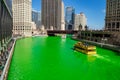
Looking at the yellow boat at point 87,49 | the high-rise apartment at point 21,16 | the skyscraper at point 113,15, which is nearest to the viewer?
the yellow boat at point 87,49

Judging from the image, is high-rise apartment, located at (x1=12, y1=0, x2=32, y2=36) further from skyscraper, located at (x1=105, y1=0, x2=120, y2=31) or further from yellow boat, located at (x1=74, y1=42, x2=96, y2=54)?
yellow boat, located at (x1=74, y1=42, x2=96, y2=54)

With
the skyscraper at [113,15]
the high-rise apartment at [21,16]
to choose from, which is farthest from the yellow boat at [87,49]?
the high-rise apartment at [21,16]

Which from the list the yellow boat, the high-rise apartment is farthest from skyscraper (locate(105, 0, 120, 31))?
the high-rise apartment

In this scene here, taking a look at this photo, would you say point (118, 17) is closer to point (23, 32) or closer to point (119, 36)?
point (119, 36)

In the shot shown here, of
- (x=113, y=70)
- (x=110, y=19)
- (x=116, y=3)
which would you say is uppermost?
(x=116, y=3)

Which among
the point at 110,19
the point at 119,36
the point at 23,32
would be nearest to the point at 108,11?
the point at 110,19

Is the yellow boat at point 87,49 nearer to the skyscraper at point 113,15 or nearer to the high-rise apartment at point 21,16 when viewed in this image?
the skyscraper at point 113,15

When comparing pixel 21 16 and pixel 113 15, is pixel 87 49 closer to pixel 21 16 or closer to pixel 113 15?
pixel 113 15
